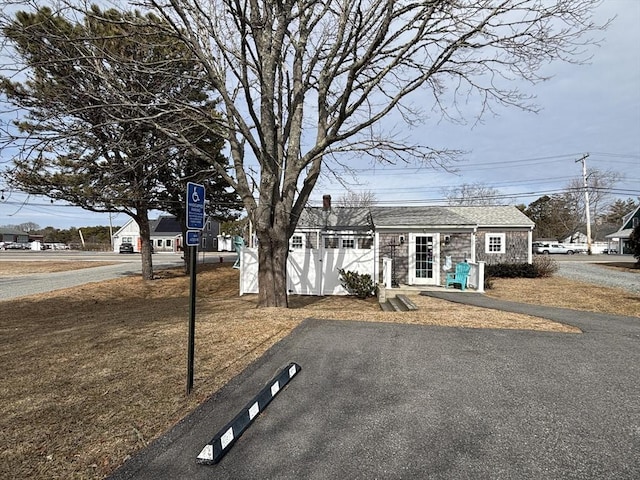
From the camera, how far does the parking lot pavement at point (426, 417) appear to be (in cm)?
266

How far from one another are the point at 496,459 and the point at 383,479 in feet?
2.95

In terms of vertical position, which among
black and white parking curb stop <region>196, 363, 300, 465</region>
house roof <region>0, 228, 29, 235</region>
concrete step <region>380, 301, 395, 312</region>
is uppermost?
house roof <region>0, 228, 29, 235</region>

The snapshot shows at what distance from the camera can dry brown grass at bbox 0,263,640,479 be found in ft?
9.49

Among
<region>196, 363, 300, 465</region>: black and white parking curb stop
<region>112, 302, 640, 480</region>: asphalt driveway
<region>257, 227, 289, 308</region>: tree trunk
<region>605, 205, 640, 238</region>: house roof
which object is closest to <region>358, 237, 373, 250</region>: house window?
<region>257, 227, 289, 308</region>: tree trunk

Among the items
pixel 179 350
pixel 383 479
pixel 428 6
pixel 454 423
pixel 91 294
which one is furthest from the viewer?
pixel 91 294

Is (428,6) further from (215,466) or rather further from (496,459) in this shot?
(215,466)

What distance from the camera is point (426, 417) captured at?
3443 millimetres

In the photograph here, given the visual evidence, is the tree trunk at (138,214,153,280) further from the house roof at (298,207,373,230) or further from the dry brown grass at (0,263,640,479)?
the dry brown grass at (0,263,640,479)

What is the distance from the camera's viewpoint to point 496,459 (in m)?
2.78

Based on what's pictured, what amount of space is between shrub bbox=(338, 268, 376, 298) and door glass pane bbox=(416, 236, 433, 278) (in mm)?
2523

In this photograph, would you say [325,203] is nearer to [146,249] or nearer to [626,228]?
[146,249]

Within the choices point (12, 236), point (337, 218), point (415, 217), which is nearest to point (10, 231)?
point (12, 236)

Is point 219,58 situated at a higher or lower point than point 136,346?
higher

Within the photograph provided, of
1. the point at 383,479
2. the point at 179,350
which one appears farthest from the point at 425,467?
the point at 179,350
